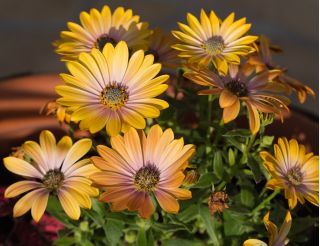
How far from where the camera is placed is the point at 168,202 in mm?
554

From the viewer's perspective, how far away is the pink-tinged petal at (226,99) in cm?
57

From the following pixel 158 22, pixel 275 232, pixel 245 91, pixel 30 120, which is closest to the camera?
pixel 275 232

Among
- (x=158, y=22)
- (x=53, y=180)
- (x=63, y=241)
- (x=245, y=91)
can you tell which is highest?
(x=158, y=22)

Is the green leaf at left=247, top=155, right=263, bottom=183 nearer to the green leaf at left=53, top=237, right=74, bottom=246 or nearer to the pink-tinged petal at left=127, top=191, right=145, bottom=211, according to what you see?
the pink-tinged petal at left=127, top=191, right=145, bottom=211

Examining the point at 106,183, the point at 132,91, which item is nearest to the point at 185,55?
the point at 132,91

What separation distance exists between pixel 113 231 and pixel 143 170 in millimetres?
118

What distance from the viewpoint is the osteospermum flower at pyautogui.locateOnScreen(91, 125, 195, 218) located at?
1.81 feet

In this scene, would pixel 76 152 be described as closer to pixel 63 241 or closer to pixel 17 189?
pixel 17 189

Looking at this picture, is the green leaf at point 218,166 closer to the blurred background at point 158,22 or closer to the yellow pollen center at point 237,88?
the yellow pollen center at point 237,88

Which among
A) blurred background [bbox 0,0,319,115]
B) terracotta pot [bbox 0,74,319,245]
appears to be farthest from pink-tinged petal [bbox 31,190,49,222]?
blurred background [bbox 0,0,319,115]

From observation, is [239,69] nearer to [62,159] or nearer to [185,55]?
[185,55]

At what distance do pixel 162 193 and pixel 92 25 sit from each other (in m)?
0.27

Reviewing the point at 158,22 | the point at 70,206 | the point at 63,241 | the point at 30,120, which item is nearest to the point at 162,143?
the point at 70,206

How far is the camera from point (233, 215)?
0.73 meters
